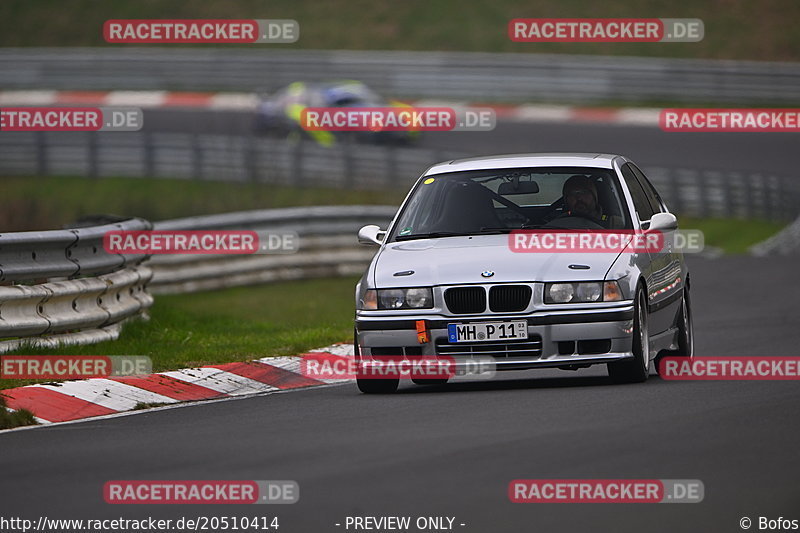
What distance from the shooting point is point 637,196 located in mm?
11805

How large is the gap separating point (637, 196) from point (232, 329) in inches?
180

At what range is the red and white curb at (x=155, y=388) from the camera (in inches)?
396

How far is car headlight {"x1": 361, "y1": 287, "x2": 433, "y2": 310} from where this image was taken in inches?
407

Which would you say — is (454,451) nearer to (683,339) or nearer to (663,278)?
(663,278)

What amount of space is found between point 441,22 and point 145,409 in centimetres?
3875

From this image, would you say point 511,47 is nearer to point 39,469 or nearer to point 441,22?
point 441,22

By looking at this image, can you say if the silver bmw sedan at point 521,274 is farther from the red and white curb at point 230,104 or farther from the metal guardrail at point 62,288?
the red and white curb at point 230,104

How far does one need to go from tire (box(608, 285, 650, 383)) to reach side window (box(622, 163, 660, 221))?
3.32 feet

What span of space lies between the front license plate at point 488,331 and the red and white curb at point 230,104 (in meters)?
30.1

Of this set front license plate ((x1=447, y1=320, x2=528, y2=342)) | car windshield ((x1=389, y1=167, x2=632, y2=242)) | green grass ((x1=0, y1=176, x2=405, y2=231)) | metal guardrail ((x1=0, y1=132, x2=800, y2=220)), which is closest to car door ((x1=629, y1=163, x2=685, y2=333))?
car windshield ((x1=389, y1=167, x2=632, y2=242))

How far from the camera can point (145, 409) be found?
1023 cm

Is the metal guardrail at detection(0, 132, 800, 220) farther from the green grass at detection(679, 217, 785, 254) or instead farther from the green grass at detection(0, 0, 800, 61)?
the green grass at detection(0, 0, 800, 61)

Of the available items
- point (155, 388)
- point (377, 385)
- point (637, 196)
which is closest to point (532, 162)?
point (637, 196)

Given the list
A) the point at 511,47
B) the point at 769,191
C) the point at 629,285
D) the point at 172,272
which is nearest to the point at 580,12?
the point at 511,47
